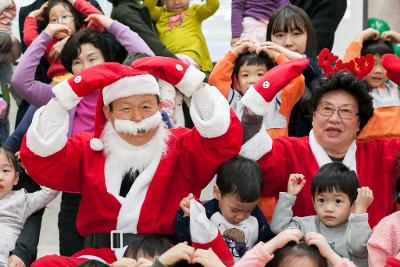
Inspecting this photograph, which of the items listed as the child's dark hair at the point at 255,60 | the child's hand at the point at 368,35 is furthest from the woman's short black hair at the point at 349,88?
the child's hand at the point at 368,35

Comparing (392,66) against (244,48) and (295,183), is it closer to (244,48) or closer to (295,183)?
(295,183)

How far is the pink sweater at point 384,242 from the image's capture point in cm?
345

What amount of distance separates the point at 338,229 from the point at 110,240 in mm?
871

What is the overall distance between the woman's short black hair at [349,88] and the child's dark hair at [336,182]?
38cm

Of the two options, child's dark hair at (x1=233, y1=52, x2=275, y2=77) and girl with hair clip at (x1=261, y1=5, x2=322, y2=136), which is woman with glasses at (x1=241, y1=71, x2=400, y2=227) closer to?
child's dark hair at (x1=233, y1=52, x2=275, y2=77)

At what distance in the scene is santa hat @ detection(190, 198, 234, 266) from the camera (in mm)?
3494

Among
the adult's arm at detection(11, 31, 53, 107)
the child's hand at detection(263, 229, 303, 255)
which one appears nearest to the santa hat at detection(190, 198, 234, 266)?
the child's hand at detection(263, 229, 303, 255)

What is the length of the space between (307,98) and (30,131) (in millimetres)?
1354

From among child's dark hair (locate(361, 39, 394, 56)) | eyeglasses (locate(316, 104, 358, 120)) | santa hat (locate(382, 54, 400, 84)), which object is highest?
santa hat (locate(382, 54, 400, 84))

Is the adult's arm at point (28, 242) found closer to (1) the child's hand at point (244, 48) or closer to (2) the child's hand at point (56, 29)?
(2) the child's hand at point (56, 29)

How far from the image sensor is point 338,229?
3.67 metres

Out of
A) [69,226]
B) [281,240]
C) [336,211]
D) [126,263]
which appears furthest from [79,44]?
[281,240]

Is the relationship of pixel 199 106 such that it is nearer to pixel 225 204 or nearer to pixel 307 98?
pixel 225 204

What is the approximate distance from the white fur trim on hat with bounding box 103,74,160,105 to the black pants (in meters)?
0.70
